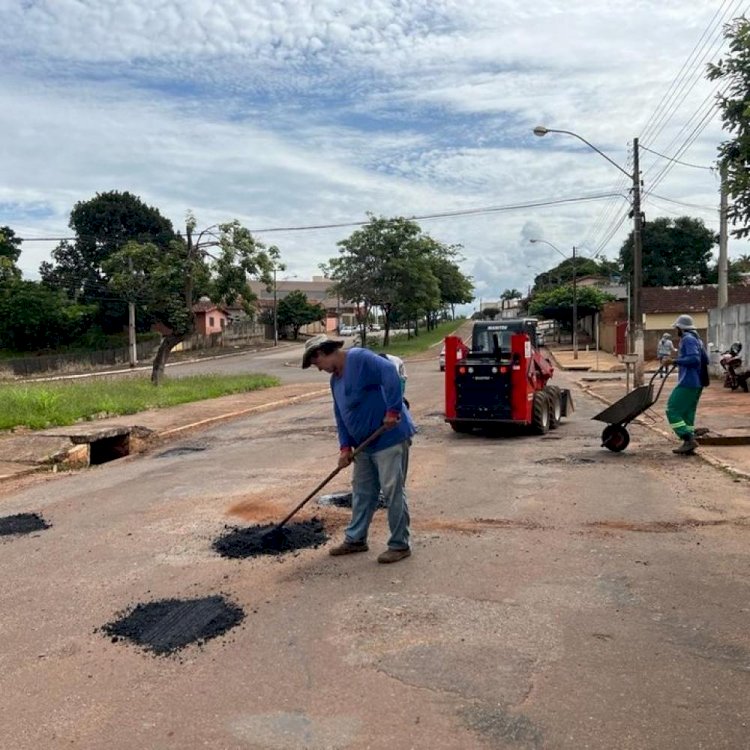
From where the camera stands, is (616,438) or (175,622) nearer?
(175,622)

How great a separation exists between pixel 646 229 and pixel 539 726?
66.1 metres

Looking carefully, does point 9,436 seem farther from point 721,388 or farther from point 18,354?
point 18,354

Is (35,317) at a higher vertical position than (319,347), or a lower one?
higher

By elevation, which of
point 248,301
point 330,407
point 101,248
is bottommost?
point 330,407

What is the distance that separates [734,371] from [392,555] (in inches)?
703

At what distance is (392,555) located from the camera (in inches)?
228

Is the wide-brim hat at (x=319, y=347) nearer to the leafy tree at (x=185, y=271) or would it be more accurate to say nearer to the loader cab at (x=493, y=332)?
the loader cab at (x=493, y=332)

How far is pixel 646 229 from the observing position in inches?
2542

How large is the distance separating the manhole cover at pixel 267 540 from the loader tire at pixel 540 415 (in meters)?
7.00

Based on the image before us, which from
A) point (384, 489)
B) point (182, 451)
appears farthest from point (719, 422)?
point (384, 489)

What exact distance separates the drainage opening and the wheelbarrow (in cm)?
801

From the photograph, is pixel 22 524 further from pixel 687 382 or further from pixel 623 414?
pixel 687 382

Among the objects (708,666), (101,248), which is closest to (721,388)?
(708,666)

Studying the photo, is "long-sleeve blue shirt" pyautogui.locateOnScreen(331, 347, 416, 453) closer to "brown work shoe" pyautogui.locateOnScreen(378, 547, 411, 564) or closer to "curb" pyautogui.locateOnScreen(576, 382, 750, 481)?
"brown work shoe" pyautogui.locateOnScreen(378, 547, 411, 564)
